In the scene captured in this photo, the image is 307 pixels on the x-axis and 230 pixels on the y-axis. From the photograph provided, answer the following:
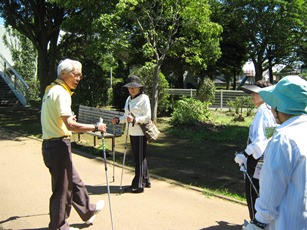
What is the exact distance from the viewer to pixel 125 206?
5.14 m

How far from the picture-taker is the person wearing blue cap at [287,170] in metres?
1.92

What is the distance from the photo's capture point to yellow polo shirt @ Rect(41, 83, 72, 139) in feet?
12.2

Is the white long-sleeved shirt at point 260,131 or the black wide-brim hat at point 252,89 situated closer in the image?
the white long-sleeved shirt at point 260,131

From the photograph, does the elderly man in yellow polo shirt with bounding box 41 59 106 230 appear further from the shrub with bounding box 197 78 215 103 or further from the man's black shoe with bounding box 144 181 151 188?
the shrub with bounding box 197 78 215 103

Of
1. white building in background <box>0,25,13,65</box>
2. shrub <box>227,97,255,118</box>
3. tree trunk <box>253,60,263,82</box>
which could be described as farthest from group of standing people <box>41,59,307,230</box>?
white building in background <box>0,25,13,65</box>

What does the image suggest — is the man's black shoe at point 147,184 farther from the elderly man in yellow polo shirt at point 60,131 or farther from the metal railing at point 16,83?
the metal railing at point 16,83

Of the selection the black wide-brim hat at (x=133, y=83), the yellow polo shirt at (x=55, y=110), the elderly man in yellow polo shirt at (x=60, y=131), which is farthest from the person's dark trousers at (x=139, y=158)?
the yellow polo shirt at (x=55, y=110)

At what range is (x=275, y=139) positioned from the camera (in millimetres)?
1966

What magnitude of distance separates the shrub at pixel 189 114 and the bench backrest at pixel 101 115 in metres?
3.80

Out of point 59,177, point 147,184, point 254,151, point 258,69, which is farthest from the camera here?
point 258,69

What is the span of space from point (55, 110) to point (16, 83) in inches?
777

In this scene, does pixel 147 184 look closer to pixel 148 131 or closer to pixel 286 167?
pixel 148 131

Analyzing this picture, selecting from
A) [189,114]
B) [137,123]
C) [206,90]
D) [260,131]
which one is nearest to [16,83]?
[206,90]

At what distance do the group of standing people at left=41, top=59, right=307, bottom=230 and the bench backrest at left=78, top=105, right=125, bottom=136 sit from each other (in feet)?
9.33
